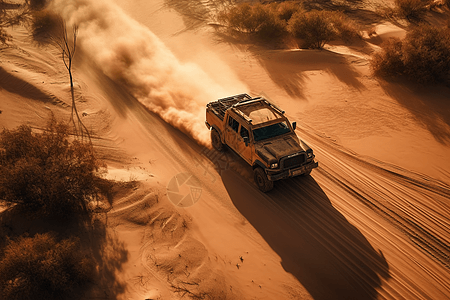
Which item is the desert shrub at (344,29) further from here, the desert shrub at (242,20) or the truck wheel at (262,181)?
the truck wheel at (262,181)

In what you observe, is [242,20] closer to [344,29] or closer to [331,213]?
[344,29]

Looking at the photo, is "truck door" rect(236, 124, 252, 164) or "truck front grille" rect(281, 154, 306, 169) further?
"truck door" rect(236, 124, 252, 164)

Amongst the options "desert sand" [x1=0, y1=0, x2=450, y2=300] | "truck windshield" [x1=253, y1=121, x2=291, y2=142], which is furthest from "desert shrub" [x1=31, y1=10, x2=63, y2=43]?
"truck windshield" [x1=253, y1=121, x2=291, y2=142]

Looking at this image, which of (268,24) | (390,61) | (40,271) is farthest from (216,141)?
(268,24)

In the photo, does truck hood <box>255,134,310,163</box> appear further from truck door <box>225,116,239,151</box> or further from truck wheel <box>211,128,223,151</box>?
truck wheel <box>211,128,223,151</box>

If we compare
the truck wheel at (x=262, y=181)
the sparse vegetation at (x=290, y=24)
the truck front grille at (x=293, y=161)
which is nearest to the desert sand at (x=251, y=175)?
Answer: the truck wheel at (x=262, y=181)

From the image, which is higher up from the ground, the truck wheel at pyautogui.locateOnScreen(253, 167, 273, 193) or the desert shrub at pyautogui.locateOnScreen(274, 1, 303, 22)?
the desert shrub at pyautogui.locateOnScreen(274, 1, 303, 22)

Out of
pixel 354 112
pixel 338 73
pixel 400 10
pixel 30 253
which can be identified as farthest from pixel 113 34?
pixel 400 10
